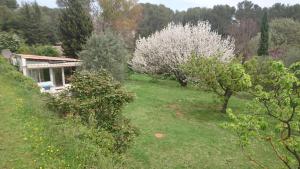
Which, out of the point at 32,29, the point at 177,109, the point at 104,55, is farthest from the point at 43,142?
the point at 32,29

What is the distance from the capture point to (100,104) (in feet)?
21.1

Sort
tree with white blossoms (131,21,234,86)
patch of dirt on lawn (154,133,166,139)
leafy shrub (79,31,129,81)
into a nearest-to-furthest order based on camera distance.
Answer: patch of dirt on lawn (154,133,166,139) < leafy shrub (79,31,129,81) < tree with white blossoms (131,21,234,86)

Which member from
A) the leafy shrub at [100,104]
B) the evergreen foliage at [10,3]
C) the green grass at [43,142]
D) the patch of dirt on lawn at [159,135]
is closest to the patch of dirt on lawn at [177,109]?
the patch of dirt on lawn at [159,135]

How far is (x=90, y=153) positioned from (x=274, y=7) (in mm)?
55770

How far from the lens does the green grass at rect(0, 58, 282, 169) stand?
522 centimetres

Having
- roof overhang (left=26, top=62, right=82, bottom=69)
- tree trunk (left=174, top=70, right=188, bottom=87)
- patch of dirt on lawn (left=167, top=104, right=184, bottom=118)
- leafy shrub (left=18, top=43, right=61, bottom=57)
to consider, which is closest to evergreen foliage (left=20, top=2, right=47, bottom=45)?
leafy shrub (left=18, top=43, right=61, bottom=57)

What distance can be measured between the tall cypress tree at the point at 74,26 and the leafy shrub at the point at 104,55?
5877 millimetres

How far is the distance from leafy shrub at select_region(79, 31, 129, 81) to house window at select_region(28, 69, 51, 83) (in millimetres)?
3420

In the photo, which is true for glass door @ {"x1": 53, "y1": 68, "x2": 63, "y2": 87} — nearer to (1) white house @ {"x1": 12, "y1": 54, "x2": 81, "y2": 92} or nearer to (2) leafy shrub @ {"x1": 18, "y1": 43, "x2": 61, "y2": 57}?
(1) white house @ {"x1": 12, "y1": 54, "x2": 81, "y2": 92}

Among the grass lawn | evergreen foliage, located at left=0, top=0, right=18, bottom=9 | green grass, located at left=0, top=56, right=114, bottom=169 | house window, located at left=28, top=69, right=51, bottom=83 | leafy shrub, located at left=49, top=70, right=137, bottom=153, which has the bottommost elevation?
the grass lawn

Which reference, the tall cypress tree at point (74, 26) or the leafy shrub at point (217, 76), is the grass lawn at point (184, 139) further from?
the tall cypress tree at point (74, 26)

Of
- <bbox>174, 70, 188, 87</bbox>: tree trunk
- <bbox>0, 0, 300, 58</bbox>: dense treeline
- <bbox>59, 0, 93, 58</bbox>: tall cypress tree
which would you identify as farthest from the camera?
<bbox>0, 0, 300, 58</bbox>: dense treeline

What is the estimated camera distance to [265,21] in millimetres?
30219

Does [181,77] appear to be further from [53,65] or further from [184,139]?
[184,139]
